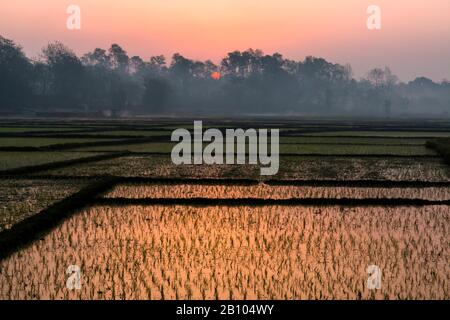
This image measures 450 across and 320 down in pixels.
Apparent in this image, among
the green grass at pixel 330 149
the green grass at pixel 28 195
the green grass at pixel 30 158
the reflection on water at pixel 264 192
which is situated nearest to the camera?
the green grass at pixel 28 195

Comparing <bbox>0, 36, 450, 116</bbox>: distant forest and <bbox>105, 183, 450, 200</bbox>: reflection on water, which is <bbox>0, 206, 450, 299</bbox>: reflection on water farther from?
<bbox>0, 36, 450, 116</bbox>: distant forest

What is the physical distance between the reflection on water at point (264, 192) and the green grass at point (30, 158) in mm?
4255

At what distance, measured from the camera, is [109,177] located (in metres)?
13.0

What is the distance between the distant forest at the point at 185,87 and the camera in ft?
252

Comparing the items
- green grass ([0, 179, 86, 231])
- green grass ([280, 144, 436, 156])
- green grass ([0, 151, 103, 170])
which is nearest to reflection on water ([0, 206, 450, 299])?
green grass ([0, 179, 86, 231])

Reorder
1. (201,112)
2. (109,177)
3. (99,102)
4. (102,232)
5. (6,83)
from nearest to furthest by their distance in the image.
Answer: (102,232), (109,177), (6,83), (99,102), (201,112)

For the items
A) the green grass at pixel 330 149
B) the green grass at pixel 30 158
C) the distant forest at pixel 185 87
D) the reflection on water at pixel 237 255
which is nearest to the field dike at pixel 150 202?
the reflection on water at pixel 237 255

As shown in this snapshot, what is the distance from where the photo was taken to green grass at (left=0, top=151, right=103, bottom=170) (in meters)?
15.2

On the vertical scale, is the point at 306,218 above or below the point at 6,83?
below

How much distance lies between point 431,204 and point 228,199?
415cm

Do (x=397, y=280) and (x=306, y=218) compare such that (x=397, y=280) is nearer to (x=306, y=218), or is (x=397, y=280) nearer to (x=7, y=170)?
(x=306, y=218)

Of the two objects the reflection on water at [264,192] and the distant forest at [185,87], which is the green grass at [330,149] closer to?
the reflection on water at [264,192]

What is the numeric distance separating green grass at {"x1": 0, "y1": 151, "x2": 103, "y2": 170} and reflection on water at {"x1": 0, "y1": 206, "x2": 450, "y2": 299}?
638 centimetres
